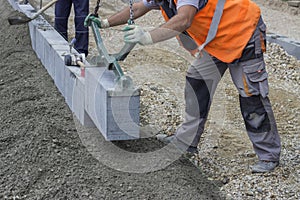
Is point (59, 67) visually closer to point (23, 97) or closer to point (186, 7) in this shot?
point (23, 97)

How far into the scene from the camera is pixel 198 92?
15.2 ft

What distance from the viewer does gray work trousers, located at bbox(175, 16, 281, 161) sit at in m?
4.18

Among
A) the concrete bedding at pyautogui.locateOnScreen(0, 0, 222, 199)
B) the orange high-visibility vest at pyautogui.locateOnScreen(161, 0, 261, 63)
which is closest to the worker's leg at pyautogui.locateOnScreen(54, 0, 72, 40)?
the concrete bedding at pyautogui.locateOnScreen(0, 0, 222, 199)

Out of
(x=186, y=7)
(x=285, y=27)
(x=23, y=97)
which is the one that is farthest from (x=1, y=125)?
(x=285, y=27)

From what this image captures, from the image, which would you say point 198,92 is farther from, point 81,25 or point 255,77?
point 81,25

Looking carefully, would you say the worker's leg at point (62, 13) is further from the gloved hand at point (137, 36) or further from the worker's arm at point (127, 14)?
the gloved hand at point (137, 36)

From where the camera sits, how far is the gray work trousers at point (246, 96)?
4.18 m

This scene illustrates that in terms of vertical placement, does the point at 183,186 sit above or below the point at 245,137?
above

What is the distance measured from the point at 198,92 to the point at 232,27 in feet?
2.32

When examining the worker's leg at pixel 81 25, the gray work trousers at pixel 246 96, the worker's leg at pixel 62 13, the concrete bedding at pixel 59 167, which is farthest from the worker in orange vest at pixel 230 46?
the worker's leg at pixel 62 13

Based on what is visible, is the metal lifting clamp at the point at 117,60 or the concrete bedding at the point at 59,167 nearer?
the concrete bedding at the point at 59,167

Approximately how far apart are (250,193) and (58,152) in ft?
4.63

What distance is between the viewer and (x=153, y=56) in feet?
25.2

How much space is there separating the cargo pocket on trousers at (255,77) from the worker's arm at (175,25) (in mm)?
649
